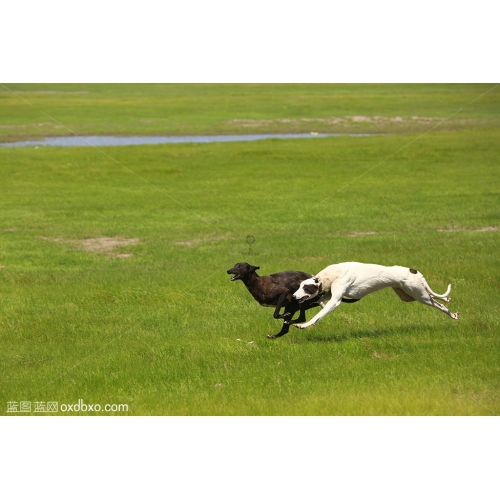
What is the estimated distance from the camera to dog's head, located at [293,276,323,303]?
434 inches

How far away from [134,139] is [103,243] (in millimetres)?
29276

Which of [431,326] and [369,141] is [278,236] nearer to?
[431,326]

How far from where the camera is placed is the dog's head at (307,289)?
11023 mm

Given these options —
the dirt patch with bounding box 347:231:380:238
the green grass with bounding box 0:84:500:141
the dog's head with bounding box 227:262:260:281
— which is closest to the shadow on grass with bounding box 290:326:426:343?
the dog's head with bounding box 227:262:260:281

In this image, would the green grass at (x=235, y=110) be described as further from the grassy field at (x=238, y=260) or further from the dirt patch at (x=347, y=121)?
the grassy field at (x=238, y=260)

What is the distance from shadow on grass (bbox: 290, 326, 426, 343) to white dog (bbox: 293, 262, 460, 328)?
57.5 inches

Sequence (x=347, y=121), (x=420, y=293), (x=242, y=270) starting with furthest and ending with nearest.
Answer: (x=347, y=121), (x=420, y=293), (x=242, y=270)

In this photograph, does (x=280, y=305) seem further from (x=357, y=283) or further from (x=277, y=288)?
(x=357, y=283)

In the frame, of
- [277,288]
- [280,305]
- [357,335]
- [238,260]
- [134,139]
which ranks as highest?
[277,288]

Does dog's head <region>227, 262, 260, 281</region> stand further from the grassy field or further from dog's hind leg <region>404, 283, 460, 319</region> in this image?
dog's hind leg <region>404, 283, 460, 319</region>

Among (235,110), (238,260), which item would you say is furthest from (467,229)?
(235,110)

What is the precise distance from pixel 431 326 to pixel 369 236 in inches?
490

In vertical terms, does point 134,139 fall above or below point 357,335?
below

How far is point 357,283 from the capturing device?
11.5 m
